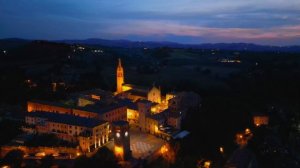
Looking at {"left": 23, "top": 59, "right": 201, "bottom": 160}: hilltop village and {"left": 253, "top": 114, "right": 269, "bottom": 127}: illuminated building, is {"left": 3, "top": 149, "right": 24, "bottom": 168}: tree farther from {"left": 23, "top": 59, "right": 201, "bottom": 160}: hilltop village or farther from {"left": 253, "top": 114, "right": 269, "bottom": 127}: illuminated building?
{"left": 253, "top": 114, "right": 269, "bottom": 127}: illuminated building

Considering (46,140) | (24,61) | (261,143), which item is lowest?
(261,143)

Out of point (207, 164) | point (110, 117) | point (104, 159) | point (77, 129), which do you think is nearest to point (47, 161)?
point (104, 159)

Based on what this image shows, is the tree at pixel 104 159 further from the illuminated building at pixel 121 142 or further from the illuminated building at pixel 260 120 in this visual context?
the illuminated building at pixel 260 120

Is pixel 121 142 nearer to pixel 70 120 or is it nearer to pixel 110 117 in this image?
pixel 70 120

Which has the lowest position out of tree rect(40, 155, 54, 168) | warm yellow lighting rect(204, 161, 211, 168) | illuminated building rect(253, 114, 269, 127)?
warm yellow lighting rect(204, 161, 211, 168)

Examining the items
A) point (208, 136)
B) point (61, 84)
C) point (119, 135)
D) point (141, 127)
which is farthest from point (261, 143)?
point (61, 84)

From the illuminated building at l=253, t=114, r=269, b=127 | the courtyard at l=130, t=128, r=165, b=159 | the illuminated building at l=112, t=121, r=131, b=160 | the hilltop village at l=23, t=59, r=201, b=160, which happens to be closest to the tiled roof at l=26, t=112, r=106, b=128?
the hilltop village at l=23, t=59, r=201, b=160

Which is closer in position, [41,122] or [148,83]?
[41,122]

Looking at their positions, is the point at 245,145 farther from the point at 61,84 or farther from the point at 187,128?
the point at 61,84
